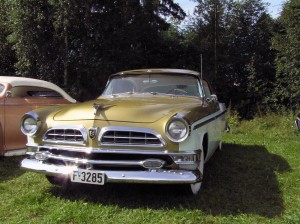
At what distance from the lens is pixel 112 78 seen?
20.4ft

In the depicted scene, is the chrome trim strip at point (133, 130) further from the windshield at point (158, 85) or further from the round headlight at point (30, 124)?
the windshield at point (158, 85)

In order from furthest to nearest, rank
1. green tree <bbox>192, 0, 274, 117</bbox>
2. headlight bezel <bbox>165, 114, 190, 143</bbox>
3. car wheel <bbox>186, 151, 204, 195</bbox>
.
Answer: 1. green tree <bbox>192, 0, 274, 117</bbox>
2. car wheel <bbox>186, 151, 204, 195</bbox>
3. headlight bezel <bbox>165, 114, 190, 143</bbox>

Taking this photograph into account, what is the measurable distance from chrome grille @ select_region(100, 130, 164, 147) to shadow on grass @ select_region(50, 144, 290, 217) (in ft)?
2.30

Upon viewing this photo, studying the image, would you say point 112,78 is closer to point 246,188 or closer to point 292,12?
point 246,188

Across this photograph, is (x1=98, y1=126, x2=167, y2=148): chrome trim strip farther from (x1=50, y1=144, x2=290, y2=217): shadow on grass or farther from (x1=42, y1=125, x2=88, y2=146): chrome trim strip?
(x1=50, y1=144, x2=290, y2=217): shadow on grass

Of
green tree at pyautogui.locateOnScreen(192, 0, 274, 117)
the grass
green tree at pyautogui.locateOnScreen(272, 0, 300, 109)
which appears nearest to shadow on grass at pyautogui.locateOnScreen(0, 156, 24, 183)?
the grass

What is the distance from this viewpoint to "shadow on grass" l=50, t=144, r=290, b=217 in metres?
4.20

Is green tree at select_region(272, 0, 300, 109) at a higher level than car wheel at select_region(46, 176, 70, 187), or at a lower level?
higher

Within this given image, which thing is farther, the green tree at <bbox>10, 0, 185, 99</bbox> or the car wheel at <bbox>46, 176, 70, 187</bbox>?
the green tree at <bbox>10, 0, 185, 99</bbox>

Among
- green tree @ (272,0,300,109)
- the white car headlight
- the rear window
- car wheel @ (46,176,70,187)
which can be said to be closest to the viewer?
the white car headlight

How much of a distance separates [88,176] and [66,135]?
23.0 inches

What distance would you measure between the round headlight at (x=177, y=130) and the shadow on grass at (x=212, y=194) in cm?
69

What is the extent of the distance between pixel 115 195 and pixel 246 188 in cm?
172

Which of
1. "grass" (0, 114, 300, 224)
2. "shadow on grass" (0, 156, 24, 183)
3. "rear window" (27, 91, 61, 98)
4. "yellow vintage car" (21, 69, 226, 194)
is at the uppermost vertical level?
"rear window" (27, 91, 61, 98)
